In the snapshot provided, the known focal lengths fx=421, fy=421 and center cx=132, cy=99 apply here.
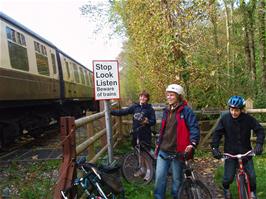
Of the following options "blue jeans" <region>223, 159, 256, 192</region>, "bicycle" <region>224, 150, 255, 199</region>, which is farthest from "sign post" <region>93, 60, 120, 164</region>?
"bicycle" <region>224, 150, 255, 199</region>

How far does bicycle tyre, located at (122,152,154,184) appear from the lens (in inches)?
295

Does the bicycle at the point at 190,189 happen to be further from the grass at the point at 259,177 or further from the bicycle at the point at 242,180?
the grass at the point at 259,177

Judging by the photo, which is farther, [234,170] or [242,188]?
[234,170]

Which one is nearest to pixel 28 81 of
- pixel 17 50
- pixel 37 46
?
pixel 17 50

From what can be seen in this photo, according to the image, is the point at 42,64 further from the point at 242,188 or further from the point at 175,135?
the point at 242,188

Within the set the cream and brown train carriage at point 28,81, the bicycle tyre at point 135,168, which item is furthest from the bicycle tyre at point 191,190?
the cream and brown train carriage at point 28,81

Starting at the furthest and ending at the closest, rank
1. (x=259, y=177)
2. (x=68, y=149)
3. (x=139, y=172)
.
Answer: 1. (x=259, y=177)
2. (x=139, y=172)
3. (x=68, y=149)

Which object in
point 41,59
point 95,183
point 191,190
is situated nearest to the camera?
point 95,183

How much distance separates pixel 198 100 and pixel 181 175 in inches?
377

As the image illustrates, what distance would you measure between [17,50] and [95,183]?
274 inches

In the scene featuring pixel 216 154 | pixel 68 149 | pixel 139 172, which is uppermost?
pixel 68 149

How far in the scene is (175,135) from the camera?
5660mm

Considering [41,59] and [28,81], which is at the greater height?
[41,59]

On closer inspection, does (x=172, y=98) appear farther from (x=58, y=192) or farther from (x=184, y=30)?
(x=184, y=30)
